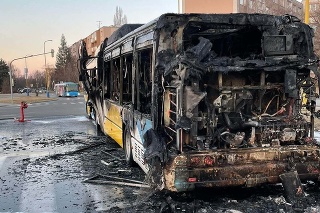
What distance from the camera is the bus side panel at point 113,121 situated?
31.5 ft

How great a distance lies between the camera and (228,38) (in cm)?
710

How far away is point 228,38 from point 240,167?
2.49 m

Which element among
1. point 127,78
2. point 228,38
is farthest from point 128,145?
point 228,38

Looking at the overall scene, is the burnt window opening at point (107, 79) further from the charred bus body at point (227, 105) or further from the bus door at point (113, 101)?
the charred bus body at point (227, 105)

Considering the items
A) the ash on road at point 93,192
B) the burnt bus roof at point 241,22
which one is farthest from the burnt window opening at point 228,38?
the ash on road at point 93,192

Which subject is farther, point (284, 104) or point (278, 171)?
point (284, 104)

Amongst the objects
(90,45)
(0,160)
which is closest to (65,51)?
(90,45)

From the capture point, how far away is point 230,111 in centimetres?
605

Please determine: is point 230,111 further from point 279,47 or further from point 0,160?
point 0,160

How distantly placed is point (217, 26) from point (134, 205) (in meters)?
3.13

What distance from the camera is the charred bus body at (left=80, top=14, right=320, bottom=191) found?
5625 mm

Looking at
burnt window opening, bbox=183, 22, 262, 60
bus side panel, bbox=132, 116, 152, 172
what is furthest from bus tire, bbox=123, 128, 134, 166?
burnt window opening, bbox=183, 22, 262, 60

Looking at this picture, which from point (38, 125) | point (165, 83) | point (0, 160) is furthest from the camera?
point (38, 125)

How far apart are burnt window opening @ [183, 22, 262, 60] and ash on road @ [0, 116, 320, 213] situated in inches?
89.9
